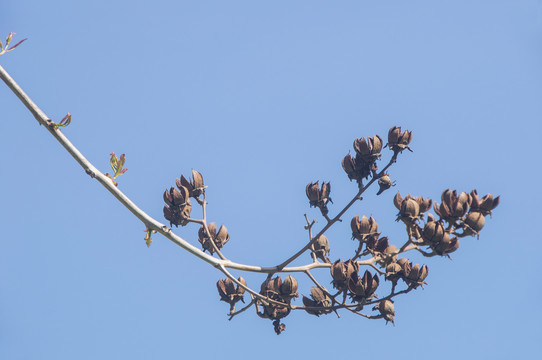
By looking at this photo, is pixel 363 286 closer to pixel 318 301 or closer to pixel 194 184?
pixel 318 301

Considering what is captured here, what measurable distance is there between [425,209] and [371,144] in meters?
0.77

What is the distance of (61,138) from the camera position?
5.13 m

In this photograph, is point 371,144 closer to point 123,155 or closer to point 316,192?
point 316,192

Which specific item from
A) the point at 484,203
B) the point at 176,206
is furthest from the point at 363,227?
the point at 176,206

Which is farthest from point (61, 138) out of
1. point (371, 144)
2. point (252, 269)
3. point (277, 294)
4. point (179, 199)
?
point (371, 144)

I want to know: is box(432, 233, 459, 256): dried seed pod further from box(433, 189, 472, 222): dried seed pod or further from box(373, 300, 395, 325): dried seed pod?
box(373, 300, 395, 325): dried seed pod

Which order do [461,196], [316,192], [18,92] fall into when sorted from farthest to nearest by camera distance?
[316,192]
[461,196]
[18,92]

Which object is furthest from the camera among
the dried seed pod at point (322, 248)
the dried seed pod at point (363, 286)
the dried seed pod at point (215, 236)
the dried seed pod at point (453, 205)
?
the dried seed pod at point (215, 236)

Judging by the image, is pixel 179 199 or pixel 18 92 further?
pixel 179 199

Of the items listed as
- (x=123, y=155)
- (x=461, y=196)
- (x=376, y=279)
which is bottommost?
(x=376, y=279)

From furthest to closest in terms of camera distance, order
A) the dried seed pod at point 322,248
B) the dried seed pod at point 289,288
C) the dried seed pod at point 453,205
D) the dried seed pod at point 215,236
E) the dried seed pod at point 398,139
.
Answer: the dried seed pod at point 215,236 < the dried seed pod at point 322,248 < the dried seed pod at point 398,139 < the dried seed pod at point 289,288 < the dried seed pod at point 453,205

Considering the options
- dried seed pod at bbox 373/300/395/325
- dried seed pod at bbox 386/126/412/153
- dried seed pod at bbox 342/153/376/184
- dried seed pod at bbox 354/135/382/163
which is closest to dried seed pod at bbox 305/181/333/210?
dried seed pod at bbox 342/153/376/184

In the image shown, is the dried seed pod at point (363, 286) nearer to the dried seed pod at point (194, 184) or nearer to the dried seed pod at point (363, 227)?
the dried seed pod at point (363, 227)

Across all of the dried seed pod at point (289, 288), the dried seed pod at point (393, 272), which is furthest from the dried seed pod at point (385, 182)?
the dried seed pod at point (289, 288)
